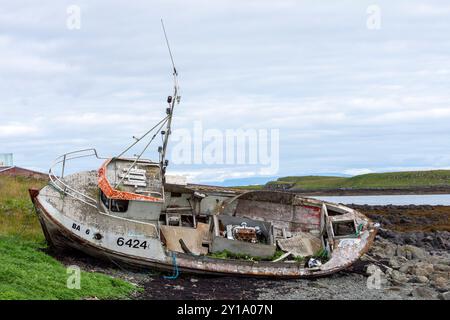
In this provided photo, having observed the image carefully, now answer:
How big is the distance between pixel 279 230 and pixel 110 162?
725 cm

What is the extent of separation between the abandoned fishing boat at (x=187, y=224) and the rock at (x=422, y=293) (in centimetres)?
306

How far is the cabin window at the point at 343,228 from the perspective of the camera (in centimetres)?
2447

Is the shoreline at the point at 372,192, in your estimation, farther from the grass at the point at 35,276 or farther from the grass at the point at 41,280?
the grass at the point at 41,280

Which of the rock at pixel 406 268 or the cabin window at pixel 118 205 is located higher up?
the cabin window at pixel 118 205

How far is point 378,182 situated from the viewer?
12000 centimetres

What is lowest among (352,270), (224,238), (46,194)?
(352,270)

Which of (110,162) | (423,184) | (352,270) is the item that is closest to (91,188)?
(110,162)

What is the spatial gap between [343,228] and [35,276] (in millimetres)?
12772

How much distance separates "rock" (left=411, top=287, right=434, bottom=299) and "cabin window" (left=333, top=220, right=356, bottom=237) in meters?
5.01

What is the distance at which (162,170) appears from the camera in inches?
877

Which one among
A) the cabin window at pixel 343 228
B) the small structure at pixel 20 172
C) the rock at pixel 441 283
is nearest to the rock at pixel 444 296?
the rock at pixel 441 283

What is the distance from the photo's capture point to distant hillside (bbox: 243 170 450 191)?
370ft

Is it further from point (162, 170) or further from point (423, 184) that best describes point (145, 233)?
point (423, 184)

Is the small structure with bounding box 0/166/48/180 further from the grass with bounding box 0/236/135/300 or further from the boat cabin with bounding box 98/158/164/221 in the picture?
the grass with bounding box 0/236/135/300
